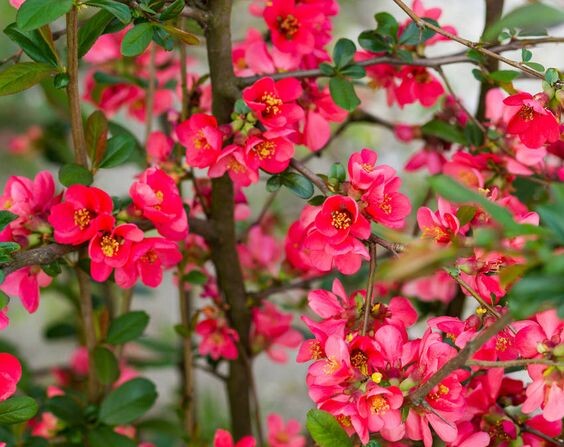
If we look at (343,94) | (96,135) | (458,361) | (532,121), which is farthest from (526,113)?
(96,135)

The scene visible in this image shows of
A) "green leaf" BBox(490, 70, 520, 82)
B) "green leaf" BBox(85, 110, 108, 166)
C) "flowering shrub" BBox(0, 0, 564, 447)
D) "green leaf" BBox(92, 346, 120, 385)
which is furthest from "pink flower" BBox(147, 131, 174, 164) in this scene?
"green leaf" BBox(490, 70, 520, 82)

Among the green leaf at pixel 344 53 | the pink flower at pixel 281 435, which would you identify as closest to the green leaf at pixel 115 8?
the green leaf at pixel 344 53

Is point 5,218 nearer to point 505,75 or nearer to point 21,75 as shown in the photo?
point 21,75

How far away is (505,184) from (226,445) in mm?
371

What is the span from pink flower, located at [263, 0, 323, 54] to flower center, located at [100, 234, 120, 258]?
251 millimetres

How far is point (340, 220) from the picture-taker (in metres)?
0.61

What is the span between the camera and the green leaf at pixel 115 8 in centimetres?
57

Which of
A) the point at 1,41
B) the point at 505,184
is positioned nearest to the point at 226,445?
the point at 505,184

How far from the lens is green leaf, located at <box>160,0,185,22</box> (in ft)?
1.95

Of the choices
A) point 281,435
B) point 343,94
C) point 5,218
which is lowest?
point 281,435

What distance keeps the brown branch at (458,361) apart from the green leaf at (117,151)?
34 cm

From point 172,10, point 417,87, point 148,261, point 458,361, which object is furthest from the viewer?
point 417,87

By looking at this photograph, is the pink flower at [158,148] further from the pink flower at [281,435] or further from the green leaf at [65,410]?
the pink flower at [281,435]

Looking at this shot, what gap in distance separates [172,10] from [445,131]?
Answer: 1.17 ft
